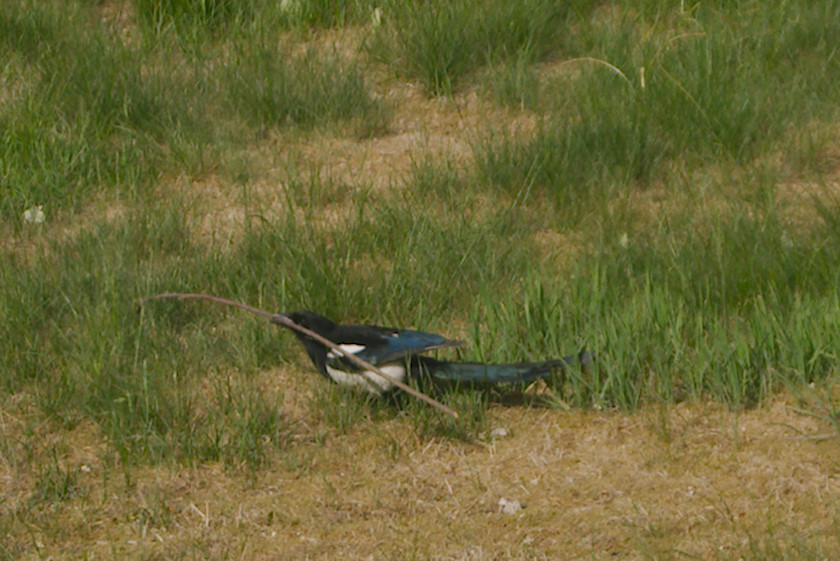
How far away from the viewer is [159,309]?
13.0 feet

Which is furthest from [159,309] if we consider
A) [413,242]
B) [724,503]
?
[724,503]

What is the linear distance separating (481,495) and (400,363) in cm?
53

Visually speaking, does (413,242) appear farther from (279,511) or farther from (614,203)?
(279,511)

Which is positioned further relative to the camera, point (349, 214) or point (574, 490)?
point (349, 214)

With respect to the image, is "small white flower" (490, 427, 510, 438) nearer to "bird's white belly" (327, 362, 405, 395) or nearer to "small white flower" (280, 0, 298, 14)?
"bird's white belly" (327, 362, 405, 395)

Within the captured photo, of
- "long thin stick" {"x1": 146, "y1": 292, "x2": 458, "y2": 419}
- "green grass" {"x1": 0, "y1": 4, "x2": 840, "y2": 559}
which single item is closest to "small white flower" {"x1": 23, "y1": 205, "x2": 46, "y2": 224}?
"green grass" {"x1": 0, "y1": 4, "x2": 840, "y2": 559}

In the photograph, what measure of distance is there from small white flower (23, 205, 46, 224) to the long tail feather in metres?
1.90

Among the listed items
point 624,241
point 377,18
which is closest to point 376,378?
Answer: point 624,241

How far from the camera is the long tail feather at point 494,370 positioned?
3492mm

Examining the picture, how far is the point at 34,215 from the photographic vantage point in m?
4.57

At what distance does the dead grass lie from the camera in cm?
300

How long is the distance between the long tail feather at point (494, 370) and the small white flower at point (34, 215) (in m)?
1.90

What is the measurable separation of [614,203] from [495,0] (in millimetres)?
1530

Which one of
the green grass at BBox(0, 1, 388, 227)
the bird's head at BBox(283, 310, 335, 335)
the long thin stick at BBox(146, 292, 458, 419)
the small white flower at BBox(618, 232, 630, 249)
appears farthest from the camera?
the green grass at BBox(0, 1, 388, 227)
